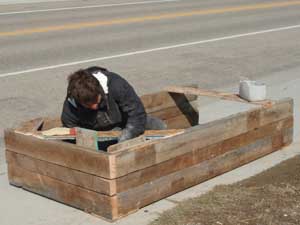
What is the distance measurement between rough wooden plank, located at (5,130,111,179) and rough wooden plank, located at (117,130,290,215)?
10.5 inches

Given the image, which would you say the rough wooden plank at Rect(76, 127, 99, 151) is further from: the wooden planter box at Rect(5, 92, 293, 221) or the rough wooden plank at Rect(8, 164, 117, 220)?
the rough wooden plank at Rect(8, 164, 117, 220)

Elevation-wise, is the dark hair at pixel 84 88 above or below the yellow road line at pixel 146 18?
above

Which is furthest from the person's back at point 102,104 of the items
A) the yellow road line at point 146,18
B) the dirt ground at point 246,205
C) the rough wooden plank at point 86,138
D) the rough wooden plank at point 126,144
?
the yellow road line at point 146,18

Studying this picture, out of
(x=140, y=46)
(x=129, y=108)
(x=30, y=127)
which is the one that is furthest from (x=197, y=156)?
(x=140, y=46)

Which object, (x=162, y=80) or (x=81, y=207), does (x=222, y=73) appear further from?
(x=81, y=207)

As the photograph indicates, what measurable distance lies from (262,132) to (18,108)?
11.9ft

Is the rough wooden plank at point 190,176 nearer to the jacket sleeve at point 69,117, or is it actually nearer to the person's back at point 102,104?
the person's back at point 102,104

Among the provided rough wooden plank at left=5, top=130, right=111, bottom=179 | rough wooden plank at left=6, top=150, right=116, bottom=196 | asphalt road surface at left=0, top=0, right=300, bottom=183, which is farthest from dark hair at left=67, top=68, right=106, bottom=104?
asphalt road surface at left=0, top=0, right=300, bottom=183

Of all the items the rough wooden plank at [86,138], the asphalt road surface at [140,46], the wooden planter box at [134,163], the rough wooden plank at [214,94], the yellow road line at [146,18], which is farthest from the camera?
the yellow road line at [146,18]

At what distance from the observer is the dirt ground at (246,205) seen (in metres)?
4.46

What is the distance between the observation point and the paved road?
9766mm

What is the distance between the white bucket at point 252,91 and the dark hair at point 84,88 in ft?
5.94

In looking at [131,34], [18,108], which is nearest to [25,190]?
[18,108]

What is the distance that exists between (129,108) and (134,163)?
72cm
